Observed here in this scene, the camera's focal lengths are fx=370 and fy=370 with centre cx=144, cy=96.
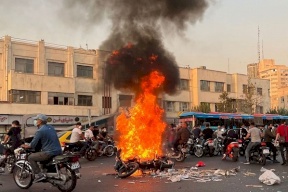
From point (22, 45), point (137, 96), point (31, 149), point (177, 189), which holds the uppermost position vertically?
point (22, 45)

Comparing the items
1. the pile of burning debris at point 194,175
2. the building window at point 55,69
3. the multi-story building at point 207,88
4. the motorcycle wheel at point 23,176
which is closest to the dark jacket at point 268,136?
the pile of burning debris at point 194,175

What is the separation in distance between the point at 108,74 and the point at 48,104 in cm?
2554

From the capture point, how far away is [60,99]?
3916cm

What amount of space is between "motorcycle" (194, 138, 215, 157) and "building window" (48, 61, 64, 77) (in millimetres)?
25018

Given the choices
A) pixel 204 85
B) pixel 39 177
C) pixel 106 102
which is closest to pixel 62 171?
pixel 39 177

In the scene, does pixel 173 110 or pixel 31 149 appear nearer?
pixel 31 149

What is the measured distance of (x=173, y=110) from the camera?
159 ft

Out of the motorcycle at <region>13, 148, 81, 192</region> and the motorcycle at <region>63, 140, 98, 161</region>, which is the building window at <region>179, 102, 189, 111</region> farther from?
the motorcycle at <region>13, 148, 81, 192</region>

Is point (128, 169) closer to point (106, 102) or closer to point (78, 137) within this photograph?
point (78, 137)

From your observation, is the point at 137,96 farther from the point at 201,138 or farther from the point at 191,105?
the point at 191,105

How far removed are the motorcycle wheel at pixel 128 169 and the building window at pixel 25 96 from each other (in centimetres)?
2822

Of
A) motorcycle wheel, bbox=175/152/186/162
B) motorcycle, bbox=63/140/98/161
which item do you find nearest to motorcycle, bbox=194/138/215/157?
motorcycle wheel, bbox=175/152/186/162

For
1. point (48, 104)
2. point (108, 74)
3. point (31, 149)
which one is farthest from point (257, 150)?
point (48, 104)

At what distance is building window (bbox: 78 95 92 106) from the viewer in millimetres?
40844
